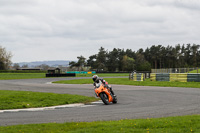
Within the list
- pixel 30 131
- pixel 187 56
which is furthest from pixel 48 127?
pixel 187 56

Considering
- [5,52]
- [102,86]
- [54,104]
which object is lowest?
[54,104]

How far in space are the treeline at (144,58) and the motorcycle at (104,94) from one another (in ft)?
384

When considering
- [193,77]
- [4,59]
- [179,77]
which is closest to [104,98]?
[193,77]

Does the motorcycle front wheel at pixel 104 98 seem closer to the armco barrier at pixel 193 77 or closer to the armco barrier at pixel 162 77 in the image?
the armco barrier at pixel 193 77

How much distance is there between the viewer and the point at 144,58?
493ft

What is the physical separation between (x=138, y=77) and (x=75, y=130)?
31016 millimetres

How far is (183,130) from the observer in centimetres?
650

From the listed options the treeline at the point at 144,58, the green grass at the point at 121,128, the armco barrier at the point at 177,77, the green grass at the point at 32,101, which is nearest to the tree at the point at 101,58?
the treeline at the point at 144,58

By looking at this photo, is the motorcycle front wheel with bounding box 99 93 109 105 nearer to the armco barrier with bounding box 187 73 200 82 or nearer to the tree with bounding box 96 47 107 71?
the armco barrier with bounding box 187 73 200 82

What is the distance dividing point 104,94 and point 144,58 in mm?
138823

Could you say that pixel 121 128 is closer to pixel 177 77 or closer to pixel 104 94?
pixel 104 94

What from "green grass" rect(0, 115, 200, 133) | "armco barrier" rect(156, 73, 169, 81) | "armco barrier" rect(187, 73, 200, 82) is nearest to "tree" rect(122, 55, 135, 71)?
"armco barrier" rect(156, 73, 169, 81)

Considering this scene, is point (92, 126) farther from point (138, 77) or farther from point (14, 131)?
point (138, 77)

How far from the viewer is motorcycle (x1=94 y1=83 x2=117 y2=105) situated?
532 inches
